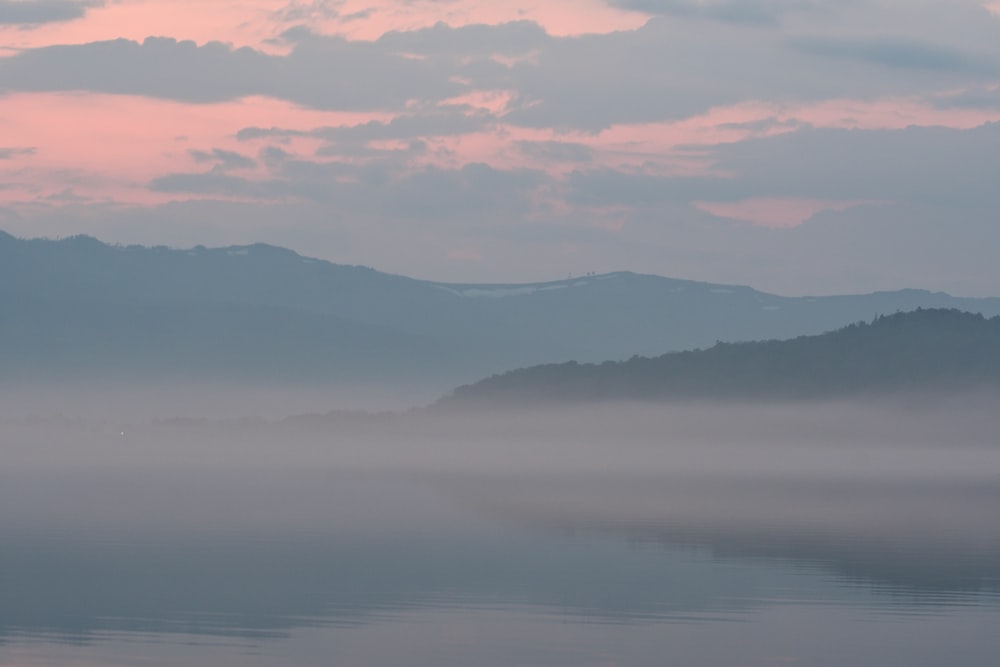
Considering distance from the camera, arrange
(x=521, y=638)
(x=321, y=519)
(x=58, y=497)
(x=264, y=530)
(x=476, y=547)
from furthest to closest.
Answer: (x=58, y=497)
(x=321, y=519)
(x=264, y=530)
(x=476, y=547)
(x=521, y=638)

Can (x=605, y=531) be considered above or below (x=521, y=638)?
above

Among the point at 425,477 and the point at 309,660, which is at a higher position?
the point at 425,477

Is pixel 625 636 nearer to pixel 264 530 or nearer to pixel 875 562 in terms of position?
pixel 875 562

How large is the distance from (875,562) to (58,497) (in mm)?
50833

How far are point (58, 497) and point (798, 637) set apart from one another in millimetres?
61430

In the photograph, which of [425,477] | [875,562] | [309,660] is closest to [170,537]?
[875,562]

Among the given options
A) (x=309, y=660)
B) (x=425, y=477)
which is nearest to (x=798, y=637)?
(x=309, y=660)

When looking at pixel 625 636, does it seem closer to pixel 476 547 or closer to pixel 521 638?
pixel 521 638

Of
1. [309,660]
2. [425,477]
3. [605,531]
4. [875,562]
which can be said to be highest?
[425,477]

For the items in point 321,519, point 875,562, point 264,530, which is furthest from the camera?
point 321,519

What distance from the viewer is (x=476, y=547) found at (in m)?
60.4

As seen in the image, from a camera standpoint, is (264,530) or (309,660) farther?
(264,530)

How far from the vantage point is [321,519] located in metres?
75.4

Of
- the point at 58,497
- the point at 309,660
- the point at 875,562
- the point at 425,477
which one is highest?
the point at 425,477
